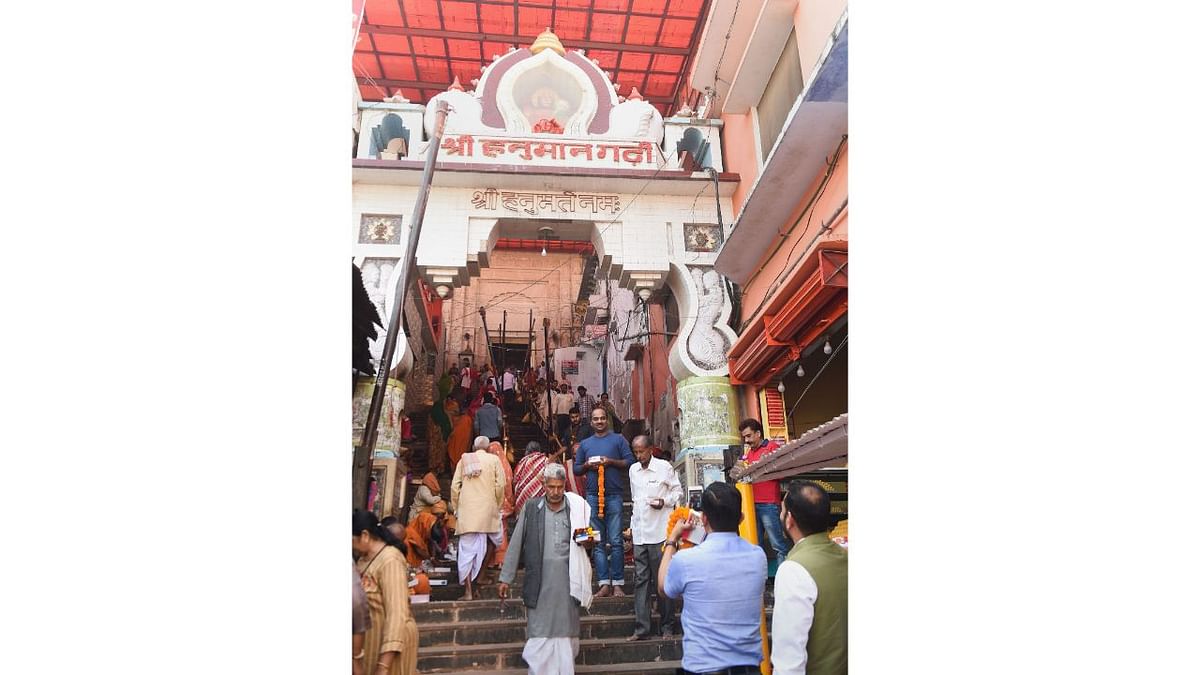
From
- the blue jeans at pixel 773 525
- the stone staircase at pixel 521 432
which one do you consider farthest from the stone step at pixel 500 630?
the stone staircase at pixel 521 432

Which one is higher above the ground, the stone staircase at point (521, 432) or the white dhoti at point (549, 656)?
the stone staircase at point (521, 432)

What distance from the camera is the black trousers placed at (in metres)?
6.23

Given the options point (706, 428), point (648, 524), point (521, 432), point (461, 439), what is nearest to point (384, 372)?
point (648, 524)

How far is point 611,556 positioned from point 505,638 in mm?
1190

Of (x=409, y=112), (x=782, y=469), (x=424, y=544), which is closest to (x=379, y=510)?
(x=424, y=544)

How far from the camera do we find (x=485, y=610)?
6.73 meters

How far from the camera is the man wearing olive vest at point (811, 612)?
2859 millimetres

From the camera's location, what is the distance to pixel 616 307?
15.8 metres

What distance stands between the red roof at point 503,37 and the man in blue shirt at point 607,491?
18.9ft

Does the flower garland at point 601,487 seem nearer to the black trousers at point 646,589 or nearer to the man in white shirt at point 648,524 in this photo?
the man in white shirt at point 648,524

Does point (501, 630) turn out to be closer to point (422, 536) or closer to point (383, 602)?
point (422, 536)

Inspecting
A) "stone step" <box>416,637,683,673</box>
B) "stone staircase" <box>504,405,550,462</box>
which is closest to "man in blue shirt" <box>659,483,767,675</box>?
"stone step" <box>416,637,683,673</box>

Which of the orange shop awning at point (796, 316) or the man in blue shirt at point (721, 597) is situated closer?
the man in blue shirt at point (721, 597)

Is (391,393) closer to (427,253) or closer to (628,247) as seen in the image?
(427,253)
